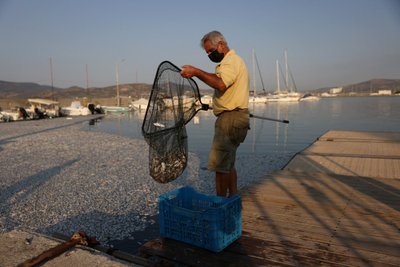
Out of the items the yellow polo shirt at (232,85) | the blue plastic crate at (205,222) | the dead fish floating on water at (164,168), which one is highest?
the yellow polo shirt at (232,85)

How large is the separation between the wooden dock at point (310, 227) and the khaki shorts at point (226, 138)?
84cm

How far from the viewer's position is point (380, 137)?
595 inches

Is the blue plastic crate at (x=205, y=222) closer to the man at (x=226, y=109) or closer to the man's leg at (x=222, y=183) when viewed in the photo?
the man's leg at (x=222, y=183)

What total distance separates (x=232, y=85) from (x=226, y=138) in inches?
26.7

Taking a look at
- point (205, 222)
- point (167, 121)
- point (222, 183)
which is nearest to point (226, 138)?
point (222, 183)

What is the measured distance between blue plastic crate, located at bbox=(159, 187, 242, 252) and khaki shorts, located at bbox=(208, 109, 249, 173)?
0.46 meters

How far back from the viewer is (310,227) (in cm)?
394

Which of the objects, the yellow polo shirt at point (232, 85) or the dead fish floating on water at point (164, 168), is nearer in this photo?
the yellow polo shirt at point (232, 85)

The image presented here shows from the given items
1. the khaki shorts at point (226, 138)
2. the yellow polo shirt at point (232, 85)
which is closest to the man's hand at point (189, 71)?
the yellow polo shirt at point (232, 85)

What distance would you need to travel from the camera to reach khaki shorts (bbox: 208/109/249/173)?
4.05 metres

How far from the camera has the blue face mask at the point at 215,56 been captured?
4.01m

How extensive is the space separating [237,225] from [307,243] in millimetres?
784

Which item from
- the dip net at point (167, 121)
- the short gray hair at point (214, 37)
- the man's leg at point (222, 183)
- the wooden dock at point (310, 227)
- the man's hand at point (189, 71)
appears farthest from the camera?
the man's leg at point (222, 183)

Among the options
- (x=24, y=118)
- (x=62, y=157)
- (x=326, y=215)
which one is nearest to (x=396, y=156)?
(x=326, y=215)
